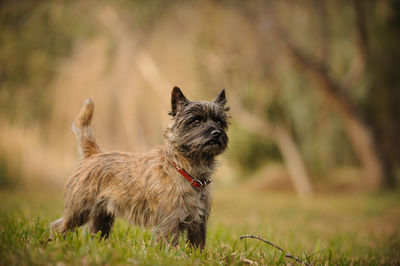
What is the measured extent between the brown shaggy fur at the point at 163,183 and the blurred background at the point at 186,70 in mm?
9116

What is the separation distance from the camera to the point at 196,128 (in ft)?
12.8

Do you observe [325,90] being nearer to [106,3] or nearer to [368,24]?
[368,24]

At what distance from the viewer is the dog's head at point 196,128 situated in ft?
12.4

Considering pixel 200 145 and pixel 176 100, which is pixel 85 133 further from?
pixel 200 145

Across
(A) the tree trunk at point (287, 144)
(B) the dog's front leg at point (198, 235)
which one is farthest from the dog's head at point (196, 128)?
(A) the tree trunk at point (287, 144)

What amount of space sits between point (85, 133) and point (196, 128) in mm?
1514

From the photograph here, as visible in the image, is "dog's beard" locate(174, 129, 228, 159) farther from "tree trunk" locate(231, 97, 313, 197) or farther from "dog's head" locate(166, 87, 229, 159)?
"tree trunk" locate(231, 97, 313, 197)

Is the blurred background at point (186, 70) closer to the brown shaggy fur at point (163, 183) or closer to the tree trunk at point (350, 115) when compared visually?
the tree trunk at point (350, 115)

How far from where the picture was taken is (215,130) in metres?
3.80

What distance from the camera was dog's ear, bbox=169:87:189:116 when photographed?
3986 mm

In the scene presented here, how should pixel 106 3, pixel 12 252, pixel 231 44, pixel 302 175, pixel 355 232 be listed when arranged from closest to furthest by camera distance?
pixel 12 252, pixel 355 232, pixel 106 3, pixel 231 44, pixel 302 175

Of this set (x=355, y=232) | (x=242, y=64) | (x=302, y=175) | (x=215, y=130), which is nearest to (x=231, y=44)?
(x=242, y=64)

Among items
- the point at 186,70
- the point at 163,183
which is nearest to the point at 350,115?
the point at 186,70

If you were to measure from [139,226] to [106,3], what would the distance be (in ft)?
40.8
